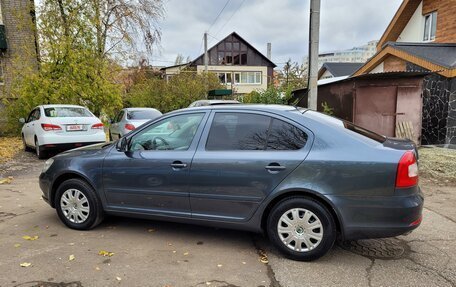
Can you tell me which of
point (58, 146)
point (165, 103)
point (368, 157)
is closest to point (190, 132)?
point (368, 157)

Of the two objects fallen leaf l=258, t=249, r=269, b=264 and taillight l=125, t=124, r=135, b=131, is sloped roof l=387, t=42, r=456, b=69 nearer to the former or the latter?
taillight l=125, t=124, r=135, b=131

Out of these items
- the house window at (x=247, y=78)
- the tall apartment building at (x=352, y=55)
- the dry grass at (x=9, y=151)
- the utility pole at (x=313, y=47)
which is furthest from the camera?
the tall apartment building at (x=352, y=55)

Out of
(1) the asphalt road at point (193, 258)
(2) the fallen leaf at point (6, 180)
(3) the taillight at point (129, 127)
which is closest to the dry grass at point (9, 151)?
(2) the fallen leaf at point (6, 180)

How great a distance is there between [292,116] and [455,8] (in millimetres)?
14814

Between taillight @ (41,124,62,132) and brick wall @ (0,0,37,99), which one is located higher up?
brick wall @ (0,0,37,99)

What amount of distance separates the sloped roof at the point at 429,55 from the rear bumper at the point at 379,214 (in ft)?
31.6

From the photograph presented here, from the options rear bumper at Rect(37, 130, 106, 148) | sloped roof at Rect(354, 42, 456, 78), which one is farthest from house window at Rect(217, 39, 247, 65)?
rear bumper at Rect(37, 130, 106, 148)

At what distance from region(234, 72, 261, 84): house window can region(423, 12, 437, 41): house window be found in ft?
105

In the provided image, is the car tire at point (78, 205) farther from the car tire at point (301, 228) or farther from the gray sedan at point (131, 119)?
the gray sedan at point (131, 119)

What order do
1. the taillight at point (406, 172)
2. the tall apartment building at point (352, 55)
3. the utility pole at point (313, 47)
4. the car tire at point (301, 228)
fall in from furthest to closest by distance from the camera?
1. the tall apartment building at point (352, 55)
2. the utility pole at point (313, 47)
3. the car tire at point (301, 228)
4. the taillight at point (406, 172)

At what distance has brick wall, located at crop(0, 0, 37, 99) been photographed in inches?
586

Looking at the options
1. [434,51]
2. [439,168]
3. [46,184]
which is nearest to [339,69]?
[434,51]

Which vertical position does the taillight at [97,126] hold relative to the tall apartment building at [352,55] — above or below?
below

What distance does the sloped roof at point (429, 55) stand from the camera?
11.1 metres
